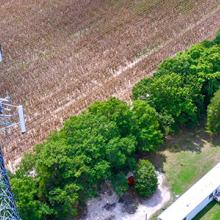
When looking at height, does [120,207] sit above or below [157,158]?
below

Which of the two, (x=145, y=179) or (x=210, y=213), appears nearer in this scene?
(x=210, y=213)

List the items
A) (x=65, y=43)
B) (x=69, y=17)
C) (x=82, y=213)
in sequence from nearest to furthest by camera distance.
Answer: (x=82, y=213) → (x=65, y=43) → (x=69, y=17)

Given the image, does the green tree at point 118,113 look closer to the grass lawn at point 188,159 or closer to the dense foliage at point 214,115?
the grass lawn at point 188,159

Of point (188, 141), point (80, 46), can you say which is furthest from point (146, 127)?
point (80, 46)

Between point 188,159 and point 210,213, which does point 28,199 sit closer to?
point 210,213

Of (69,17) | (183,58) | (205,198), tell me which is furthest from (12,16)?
(205,198)

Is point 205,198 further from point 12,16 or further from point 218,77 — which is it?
point 12,16
